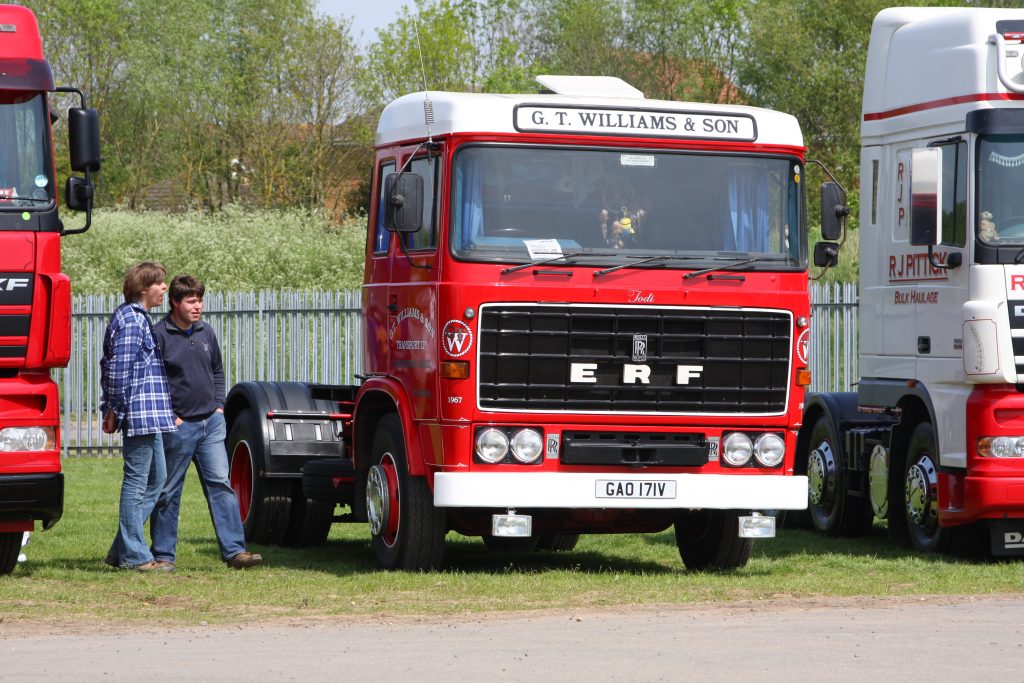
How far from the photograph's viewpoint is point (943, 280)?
12.4 metres

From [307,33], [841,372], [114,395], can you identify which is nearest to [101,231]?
[307,33]

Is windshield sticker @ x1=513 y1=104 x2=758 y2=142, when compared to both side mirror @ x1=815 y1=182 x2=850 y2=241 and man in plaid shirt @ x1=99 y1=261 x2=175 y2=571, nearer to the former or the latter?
side mirror @ x1=815 y1=182 x2=850 y2=241

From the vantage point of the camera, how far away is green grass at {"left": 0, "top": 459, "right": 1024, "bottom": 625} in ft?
32.4

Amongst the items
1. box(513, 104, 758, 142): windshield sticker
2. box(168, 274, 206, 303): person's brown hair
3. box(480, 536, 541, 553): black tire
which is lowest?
box(480, 536, 541, 553): black tire

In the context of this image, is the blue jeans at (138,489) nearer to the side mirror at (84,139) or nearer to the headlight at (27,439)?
the headlight at (27,439)

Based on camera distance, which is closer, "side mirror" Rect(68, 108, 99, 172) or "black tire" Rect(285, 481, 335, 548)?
"side mirror" Rect(68, 108, 99, 172)

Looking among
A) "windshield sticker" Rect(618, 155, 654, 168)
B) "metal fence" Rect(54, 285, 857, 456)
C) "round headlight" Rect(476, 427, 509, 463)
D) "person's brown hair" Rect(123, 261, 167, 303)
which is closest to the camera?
"round headlight" Rect(476, 427, 509, 463)

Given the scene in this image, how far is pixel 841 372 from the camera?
2292 cm

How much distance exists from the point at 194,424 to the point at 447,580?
6.82 ft

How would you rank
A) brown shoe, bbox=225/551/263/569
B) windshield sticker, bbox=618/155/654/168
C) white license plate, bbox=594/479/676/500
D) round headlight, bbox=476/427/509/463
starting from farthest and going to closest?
brown shoe, bbox=225/551/263/569 → windshield sticker, bbox=618/155/654/168 → white license plate, bbox=594/479/676/500 → round headlight, bbox=476/427/509/463

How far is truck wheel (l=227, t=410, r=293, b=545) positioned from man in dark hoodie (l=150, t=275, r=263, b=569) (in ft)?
3.90

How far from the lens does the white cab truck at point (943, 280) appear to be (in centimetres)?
1184

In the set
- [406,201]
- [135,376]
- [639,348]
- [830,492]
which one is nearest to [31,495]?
[135,376]

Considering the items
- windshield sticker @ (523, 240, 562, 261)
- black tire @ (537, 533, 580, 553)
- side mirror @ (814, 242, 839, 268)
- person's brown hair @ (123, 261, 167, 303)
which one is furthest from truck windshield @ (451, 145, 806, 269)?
black tire @ (537, 533, 580, 553)
